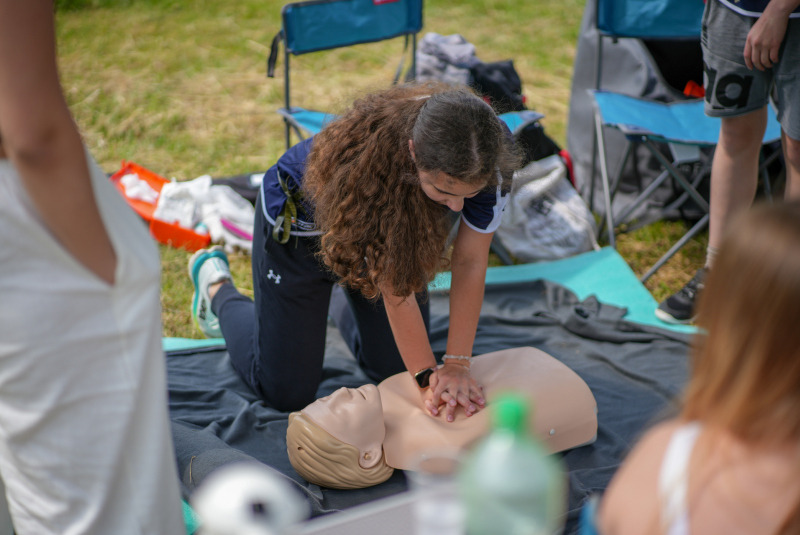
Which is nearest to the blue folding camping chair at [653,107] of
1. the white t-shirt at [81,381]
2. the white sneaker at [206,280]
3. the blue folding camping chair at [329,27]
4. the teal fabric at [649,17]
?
the teal fabric at [649,17]

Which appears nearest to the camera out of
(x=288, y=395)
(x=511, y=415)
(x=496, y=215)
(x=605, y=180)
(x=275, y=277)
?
(x=511, y=415)

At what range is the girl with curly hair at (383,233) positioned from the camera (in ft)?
5.33

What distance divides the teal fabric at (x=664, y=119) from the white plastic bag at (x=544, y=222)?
43 cm

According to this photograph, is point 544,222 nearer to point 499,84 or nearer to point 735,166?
point 499,84

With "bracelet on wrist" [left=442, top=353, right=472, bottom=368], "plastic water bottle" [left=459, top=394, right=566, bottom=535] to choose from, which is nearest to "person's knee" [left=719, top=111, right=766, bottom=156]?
"bracelet on wrist" [left=442, top=353, right=472, bottom=368]

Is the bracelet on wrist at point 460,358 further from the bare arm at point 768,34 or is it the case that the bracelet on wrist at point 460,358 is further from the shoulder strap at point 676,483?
the bare arm at point 768,34

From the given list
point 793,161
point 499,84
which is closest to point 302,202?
point 793,161

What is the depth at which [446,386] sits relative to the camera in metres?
1.88

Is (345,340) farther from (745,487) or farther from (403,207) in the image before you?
(745,487)

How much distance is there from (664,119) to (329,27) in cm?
175

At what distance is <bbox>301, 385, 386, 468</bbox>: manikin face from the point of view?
5.81ft

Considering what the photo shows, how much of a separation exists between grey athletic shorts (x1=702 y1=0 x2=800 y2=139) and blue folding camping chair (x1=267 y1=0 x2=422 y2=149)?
1566 millimetres

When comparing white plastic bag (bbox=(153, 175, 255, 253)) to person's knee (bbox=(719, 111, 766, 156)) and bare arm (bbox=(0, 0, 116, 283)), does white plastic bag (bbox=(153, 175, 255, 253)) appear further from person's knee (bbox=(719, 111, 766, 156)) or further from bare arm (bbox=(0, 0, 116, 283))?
bare arm (bbox=(0, 0, 116, 283))

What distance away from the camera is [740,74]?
2.50 m
